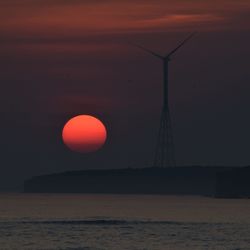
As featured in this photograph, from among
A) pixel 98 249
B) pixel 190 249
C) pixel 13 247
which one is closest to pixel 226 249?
pixel 190 249

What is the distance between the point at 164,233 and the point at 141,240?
17.3 m

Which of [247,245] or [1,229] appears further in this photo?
[1,229]

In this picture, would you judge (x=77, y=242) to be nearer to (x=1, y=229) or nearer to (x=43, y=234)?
(x=43, y=234)

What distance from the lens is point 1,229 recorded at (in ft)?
632

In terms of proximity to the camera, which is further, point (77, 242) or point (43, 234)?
point (43, 234)

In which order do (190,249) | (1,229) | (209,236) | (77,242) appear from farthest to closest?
(1,229) < (209,236) < (77,242) < (190,249)

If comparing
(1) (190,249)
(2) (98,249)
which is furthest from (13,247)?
(1) (190,249)

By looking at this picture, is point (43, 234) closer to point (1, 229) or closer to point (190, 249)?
point (1, 229)

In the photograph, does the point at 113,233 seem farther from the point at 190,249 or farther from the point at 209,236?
the point at 190,249

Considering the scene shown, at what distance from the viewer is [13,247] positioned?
6083 inches

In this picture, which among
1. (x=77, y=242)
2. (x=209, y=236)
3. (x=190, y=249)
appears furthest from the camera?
(x=209, y=236)

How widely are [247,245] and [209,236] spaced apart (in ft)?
59.0

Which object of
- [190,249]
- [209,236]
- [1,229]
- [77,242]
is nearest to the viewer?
[190,249]

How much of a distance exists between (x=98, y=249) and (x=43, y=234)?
1130 inches
